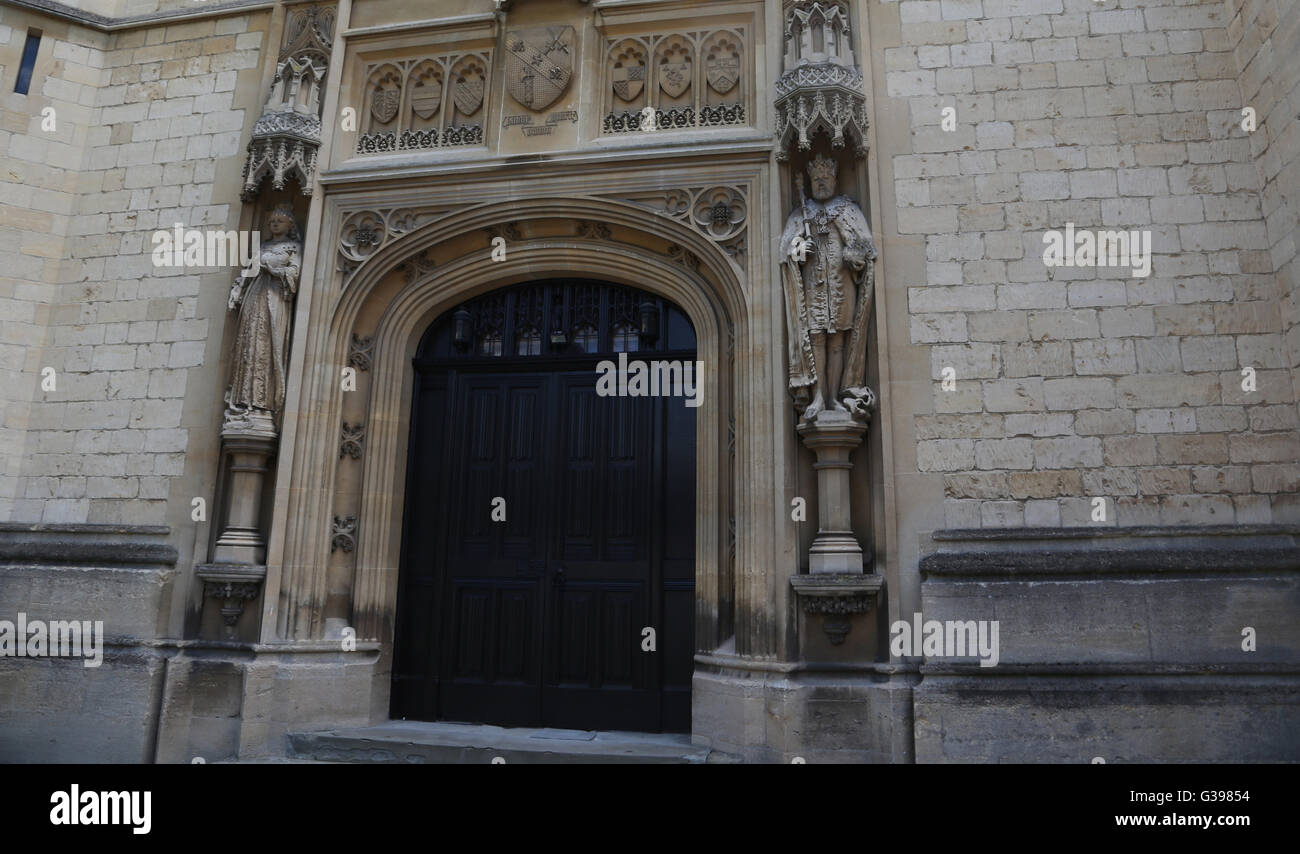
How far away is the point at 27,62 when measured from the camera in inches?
335

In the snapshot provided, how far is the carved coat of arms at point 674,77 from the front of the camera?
762cm

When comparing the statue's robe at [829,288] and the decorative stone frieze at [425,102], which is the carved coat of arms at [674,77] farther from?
the statue's robe at [829,288]

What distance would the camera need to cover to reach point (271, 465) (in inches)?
289

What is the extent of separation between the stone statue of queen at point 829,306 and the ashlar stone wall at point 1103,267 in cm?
51

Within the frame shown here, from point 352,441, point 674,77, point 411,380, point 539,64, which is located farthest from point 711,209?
point 352,441

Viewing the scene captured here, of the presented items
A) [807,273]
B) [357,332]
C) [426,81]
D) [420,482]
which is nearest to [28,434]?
[357,332]

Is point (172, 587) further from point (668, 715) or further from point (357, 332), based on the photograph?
point (668, 715)

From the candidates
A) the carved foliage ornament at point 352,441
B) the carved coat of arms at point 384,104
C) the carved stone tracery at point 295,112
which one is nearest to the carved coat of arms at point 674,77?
the carved coat of arms at point 384,104

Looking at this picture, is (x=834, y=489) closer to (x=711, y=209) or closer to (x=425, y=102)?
(x=711, y=209)

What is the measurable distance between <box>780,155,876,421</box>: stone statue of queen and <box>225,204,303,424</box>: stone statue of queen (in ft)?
14.9

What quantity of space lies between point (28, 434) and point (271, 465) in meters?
2.61

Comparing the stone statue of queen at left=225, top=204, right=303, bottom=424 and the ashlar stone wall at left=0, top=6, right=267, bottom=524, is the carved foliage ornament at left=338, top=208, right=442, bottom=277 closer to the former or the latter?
the stone statue of queen at left=225, top=204, right=303, bottom=424

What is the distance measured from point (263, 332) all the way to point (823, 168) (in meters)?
5.20

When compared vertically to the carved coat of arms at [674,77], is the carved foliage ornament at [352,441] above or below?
Answer: below
